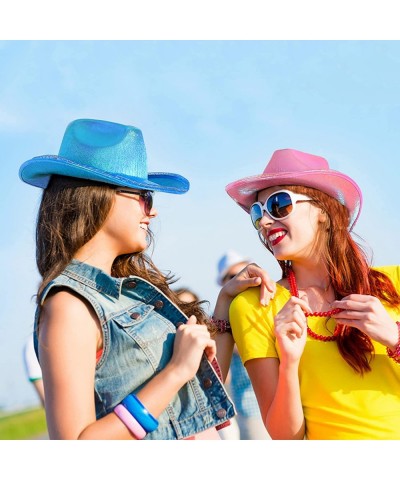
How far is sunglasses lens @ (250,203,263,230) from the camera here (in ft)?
12.1

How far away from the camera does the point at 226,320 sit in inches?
144

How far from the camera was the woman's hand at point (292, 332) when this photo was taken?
10.3 ft

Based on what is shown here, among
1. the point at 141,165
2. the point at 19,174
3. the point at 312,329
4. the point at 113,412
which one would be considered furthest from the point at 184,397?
the point at 19,174

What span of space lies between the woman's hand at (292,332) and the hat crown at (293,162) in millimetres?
862

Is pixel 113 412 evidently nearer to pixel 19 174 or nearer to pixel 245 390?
pixel 19 174

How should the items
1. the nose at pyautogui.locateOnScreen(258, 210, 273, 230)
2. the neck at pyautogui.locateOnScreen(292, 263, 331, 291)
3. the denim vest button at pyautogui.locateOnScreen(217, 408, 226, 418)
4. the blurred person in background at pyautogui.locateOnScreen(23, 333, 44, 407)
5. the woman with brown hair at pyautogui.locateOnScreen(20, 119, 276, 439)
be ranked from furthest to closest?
1. the blurred person in background at pyautogui.locateOnScreen(23, 333, 44, 407)
2. the neck at pyautogui.locateOnScreen(292, 263, 331, 291)
3. the nose at pyautogui.locateOnScreen(258, 210, 273, 230)
4. the denim vest button at pyautogui.locateOnScreen(217, 408, 226, 418)
5. the woman with brown hair at pyautogui.locateOnScreen(20, 119, 276, 439)

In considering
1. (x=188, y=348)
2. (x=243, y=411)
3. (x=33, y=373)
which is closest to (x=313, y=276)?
(x=188, y=348)

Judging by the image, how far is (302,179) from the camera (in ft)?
12.0

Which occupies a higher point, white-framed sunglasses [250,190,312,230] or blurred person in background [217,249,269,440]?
white-framed sunglasses [250,190,312,230]

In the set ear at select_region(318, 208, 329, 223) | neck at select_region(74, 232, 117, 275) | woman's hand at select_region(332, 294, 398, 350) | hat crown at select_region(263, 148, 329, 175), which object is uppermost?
hat crown at select_region(263, 148, 329, 175)

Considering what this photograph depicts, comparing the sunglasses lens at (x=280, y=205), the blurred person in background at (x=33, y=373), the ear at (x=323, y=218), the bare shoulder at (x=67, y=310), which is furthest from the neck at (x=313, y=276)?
the blurred person in background at (x=33, y=373)

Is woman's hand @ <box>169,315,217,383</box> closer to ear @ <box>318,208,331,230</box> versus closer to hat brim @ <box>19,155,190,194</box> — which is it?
hat brim @ <box>19,155,190,194</box>

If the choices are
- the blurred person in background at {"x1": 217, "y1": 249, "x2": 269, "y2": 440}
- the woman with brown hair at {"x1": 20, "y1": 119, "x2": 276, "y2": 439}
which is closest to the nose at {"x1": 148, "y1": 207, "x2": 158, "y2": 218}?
the woman with brown hair at {"x1": 20, "y1": 119, "x2": 276, "y2": 439}

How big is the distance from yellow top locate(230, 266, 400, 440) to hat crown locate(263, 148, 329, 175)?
752mm
